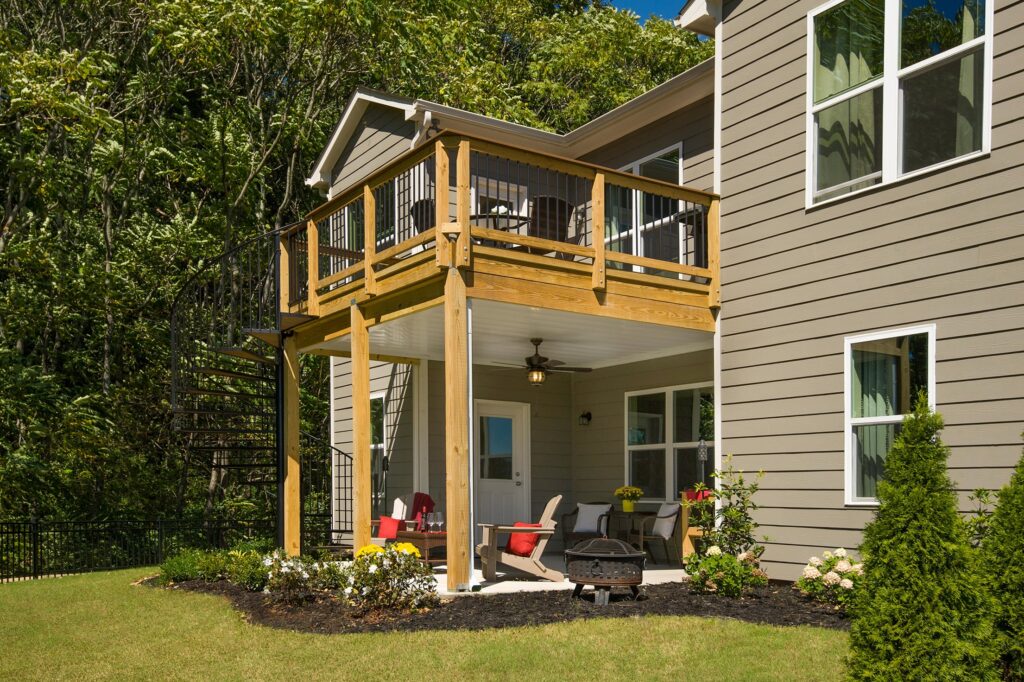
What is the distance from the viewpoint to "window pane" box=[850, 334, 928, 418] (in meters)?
8.17

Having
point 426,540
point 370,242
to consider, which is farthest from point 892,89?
point 426,540

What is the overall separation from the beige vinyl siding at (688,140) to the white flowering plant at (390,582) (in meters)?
5.61

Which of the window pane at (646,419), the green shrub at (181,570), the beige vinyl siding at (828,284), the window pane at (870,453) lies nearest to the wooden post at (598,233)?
the beige vinyl siding at (828,284)

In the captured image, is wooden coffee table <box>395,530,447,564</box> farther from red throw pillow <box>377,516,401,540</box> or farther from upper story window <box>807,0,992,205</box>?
upper story window <box>807,0,992,205</box>

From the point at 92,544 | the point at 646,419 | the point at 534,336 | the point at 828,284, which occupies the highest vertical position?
the point at 828,284

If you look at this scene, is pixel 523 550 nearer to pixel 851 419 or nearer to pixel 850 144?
pixel 851 419

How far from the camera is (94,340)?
17.3m

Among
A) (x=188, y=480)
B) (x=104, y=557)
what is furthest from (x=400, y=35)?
(x=104, y=557)

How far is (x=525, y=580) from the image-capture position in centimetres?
970

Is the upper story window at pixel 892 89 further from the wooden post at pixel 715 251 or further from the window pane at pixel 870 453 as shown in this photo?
the window pane at pixel 870 453

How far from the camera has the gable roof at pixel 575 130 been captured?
11328 millimetres

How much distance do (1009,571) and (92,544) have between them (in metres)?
12.5

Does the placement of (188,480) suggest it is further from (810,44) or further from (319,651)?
(810,44)

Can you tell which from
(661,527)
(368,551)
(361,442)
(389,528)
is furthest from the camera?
(389,528)
